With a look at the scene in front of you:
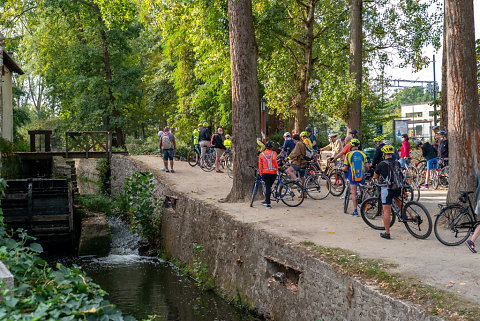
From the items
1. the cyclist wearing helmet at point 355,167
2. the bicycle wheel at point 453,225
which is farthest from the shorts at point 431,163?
the bicycle wheel at point 453,225

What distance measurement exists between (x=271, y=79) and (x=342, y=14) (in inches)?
164

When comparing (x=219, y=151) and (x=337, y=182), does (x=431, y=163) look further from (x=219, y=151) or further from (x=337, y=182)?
(x=219, y=151)

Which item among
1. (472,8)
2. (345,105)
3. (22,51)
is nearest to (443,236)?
(472,8)

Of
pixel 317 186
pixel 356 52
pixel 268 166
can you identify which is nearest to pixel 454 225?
pixel 268 166

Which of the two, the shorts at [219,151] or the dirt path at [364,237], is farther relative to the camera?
the shorts at [219,151]

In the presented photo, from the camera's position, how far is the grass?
5867mm

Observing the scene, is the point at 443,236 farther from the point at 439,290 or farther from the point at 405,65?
the point at 405,65

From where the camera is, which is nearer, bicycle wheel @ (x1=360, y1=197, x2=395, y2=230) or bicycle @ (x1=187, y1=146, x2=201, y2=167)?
bicycle wheel @ (x1=360, y1=197, x2=395, y2=230)

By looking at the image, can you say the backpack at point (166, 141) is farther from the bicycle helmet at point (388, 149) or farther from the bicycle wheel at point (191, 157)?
the bicycle helmet at point (388, 149)

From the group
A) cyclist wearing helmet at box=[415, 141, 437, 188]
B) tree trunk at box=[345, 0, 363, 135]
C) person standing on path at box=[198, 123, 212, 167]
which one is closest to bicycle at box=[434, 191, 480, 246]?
cyclist wearing helmet at box=[415, 141, 437, 188]

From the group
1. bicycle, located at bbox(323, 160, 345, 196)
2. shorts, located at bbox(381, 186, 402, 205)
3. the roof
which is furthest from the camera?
the roof

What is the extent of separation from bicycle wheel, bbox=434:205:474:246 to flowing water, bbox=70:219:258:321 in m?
3.70

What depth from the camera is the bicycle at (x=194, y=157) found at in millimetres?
23797

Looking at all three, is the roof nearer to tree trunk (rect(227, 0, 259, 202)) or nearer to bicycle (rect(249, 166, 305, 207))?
tree trunk (rect(227, 0, 259, 202))
